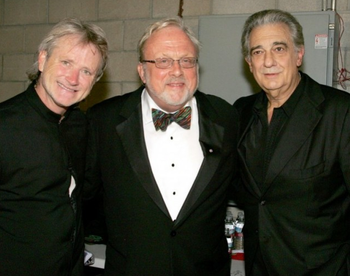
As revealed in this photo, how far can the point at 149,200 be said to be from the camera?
1796 mm

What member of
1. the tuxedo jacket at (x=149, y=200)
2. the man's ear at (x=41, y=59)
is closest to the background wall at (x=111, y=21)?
the tuxedo jacket at (x=149, y=200)

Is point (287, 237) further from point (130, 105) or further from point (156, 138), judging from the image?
point (130, 105)

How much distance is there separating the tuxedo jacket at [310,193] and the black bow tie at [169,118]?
448 millimetres

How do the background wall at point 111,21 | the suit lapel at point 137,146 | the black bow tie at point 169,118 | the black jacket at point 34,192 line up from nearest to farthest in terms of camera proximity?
the black jacket at point 34,192 < the suit lapel at point 137,146 < the black bow tie at point 169,118 < the background wall at point 111,21

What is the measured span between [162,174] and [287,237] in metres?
0.63

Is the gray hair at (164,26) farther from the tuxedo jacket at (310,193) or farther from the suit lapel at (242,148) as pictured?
the tuxedo jacket at (310,193)

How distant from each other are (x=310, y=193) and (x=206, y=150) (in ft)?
1.66

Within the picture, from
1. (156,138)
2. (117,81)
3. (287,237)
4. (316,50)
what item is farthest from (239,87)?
(117,81)

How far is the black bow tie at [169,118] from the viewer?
1884 millimetres

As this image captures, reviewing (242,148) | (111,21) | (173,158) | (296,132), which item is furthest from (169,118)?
(111,21)

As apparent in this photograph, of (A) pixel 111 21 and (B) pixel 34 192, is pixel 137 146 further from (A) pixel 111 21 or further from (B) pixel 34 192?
(A) pixel 111 21

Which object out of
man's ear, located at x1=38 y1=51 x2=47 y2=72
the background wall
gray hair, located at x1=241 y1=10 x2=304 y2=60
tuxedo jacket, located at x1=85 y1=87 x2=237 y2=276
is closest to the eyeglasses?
tuxedo jacket, located at x1=85 y1=87 x2=237 y2=276

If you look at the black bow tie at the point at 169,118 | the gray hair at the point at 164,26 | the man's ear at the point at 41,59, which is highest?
the gray hair at the point at 164,26

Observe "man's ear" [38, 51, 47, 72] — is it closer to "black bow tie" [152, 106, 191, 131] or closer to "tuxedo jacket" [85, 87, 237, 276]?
"tuxedo jacket" [85, 87, 237, 276]
